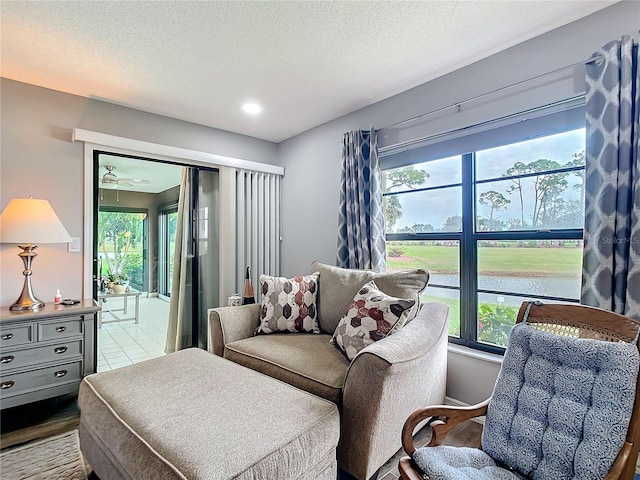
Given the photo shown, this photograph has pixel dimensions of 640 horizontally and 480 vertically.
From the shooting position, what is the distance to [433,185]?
2.62 metres

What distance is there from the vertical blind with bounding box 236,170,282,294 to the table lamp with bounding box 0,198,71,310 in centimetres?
159

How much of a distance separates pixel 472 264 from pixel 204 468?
80.0 inches

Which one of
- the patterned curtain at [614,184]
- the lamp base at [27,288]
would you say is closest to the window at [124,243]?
the lamp base at [27,288]

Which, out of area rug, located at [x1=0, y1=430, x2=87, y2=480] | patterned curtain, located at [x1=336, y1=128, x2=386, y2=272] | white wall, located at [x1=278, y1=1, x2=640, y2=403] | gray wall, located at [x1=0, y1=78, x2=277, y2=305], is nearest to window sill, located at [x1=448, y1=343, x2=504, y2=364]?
white wall, located at [x1=278, y1=1, x2=640, y2=403]

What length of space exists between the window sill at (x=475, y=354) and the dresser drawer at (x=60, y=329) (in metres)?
2.69

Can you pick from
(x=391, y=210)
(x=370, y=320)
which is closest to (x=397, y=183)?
(x=391, y=210)

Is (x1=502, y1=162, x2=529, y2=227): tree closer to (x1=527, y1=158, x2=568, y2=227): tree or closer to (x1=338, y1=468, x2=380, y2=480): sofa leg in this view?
(x1=527, y1=158, x2=568, y2=227): tree

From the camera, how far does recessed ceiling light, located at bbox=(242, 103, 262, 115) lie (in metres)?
2.90

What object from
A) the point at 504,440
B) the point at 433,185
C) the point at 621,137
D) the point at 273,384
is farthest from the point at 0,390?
the point at 621,137

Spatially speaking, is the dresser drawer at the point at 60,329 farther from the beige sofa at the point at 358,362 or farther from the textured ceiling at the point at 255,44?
the textured ceiling at the point at 255,44

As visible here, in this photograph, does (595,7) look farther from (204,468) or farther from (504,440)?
(204,468)

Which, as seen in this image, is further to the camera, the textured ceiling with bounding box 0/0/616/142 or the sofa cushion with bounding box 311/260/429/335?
the sofa cushion with bounding box 311/260/429/335

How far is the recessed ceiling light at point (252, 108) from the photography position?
2896 mm

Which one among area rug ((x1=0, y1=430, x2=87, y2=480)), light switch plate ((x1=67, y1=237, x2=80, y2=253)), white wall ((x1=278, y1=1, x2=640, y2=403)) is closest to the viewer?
area rug ((x1=0, y1=430, x2=87, y2=480))
